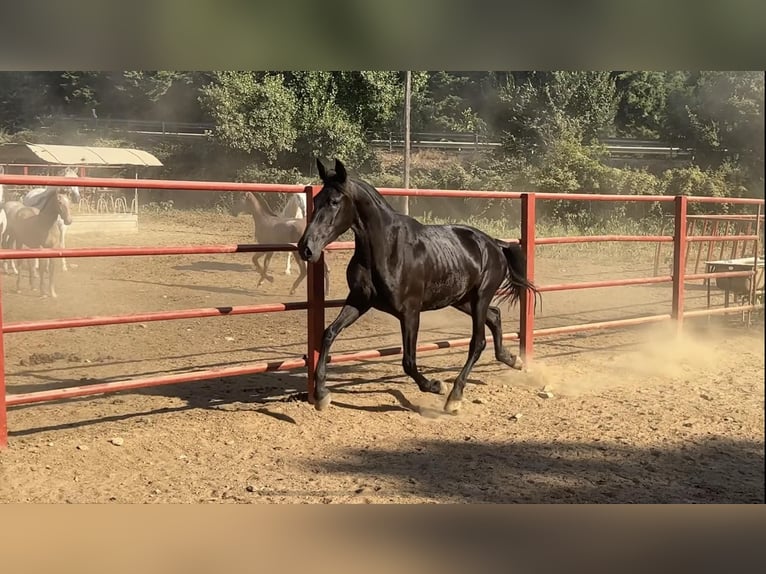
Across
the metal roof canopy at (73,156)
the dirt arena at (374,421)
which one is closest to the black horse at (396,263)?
the dirt arena at (374,421)

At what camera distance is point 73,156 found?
16.1 ft

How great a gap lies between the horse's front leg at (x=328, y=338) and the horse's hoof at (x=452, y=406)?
0.66 m

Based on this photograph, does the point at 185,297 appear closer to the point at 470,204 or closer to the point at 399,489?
the point at 470,204

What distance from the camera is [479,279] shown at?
4.22m

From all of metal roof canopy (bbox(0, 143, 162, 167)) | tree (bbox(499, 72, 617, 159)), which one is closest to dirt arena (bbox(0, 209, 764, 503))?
metal roof canopy (bbox(0, 143, 162, 167))

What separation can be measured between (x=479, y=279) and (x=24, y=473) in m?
2.57

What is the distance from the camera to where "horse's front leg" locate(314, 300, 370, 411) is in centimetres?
376

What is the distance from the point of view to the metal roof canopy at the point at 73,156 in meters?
4.11

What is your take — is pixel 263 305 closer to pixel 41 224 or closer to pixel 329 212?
pixel 329 212

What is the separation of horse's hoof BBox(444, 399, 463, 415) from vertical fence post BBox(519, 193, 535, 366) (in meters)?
1.08

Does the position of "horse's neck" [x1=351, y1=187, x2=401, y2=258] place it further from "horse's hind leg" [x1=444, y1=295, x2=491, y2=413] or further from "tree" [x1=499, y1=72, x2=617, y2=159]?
"tree" [x1=499, y1=72, x2=617, y2=159]

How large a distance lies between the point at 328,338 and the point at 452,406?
0.80 metres

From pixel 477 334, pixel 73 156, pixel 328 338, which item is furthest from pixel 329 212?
pixel 73 156

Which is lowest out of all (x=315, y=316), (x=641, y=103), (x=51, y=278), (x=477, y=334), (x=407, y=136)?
(x=51, y=278)
